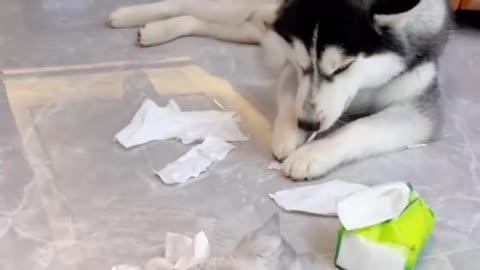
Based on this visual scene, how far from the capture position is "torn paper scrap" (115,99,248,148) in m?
2.14

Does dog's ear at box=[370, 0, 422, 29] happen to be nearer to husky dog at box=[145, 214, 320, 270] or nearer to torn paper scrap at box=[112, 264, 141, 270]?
husky dog at box=[145, 214, 320, 270]

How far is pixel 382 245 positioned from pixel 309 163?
1.23ft

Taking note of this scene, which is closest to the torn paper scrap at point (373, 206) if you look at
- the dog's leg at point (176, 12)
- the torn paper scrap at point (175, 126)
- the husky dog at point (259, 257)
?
the husky dog at point (259, 257)

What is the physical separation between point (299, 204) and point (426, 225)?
0.29 metres

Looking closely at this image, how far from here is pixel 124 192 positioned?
1.93 m

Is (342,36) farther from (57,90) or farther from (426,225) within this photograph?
(57,90)

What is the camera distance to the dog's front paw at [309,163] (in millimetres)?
1977

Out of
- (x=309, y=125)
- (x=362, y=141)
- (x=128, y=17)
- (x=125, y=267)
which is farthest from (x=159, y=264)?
(x=128, y=17)

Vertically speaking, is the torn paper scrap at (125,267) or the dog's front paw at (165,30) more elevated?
the dog's front paw at (165,30)

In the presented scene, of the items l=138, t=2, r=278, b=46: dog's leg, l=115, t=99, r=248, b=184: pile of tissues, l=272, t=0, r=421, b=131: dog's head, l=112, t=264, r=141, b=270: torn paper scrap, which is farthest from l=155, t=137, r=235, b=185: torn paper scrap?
l=138, t=2, r=278, b=46: dog's leg

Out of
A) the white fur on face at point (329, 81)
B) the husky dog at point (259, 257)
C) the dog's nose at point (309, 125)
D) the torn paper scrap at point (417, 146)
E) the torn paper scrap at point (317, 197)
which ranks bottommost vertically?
the torn paper scrap at point (317, 197)

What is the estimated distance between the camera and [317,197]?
6.32ft

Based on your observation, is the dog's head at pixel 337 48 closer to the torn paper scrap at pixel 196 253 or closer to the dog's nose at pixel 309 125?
the dog's nose at pixel 309 125

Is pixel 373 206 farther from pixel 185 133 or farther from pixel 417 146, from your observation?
pixel 185 133
